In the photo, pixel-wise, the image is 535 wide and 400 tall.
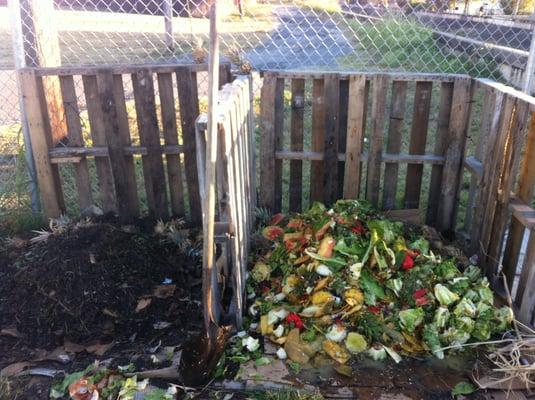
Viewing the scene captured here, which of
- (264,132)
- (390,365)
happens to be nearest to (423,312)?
(390,365)

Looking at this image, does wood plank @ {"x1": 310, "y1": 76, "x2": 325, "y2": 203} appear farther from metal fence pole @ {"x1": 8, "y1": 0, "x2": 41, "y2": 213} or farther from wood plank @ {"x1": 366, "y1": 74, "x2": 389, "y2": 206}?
metal fence pole @ {"x1": 8, "y1": 0, "x2": 41, "y2": 213}

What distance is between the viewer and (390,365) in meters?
2.93

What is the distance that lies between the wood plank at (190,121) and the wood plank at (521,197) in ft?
8.36

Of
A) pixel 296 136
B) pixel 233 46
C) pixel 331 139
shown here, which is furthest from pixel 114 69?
pixel 331 139

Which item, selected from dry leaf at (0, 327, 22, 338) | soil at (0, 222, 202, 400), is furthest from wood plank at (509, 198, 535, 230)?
dry leaf at (0, 327, 22, 338)

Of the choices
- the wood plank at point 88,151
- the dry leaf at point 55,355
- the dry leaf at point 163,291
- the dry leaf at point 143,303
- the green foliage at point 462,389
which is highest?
the wood plank at point 88,151

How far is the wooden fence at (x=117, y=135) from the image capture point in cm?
411

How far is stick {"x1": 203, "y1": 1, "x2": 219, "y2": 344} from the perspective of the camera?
231 centimetres

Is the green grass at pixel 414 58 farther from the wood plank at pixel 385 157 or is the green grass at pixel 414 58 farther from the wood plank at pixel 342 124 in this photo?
the wood plank at pixel 385 157

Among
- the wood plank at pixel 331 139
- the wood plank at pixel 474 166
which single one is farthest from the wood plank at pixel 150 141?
the wood plank at pixel 474 166

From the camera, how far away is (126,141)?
431 cm

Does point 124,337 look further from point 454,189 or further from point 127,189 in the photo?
point 454,189

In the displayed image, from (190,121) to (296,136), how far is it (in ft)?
3.09

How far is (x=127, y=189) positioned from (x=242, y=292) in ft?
5.58
